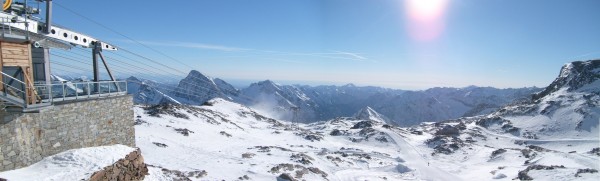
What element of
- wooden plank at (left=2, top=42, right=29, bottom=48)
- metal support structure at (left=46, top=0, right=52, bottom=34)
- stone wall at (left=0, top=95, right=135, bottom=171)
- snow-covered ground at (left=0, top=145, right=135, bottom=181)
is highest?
metal support structure at (left=46, top=0, right=52, bottom=34)

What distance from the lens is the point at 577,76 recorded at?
141 m

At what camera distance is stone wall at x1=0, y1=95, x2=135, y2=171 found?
17344 millimetres

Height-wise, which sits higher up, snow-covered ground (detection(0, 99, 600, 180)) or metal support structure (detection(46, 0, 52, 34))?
metal support structure (detection(46, 0, 52, 34))

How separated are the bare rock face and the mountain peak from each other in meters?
155

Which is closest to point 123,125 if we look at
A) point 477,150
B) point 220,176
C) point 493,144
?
point 220,176

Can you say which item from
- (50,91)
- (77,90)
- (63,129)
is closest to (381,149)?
(77,90)

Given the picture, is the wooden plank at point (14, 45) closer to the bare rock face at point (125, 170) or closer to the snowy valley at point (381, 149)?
the snowy valley at point (381, 149)

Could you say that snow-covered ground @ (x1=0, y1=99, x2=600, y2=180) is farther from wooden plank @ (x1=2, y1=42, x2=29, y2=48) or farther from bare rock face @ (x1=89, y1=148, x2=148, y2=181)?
wooden plank @ (x1=2, y1=42, x2=29, y2=48)

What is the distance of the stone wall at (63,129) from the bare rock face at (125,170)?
206cm

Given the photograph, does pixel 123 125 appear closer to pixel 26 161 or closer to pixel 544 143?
pixel 26 161

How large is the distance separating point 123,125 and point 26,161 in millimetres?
7747

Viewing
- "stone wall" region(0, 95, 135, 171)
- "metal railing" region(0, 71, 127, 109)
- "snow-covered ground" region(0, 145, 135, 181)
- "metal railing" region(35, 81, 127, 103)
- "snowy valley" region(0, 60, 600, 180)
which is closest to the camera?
"metal railing" region(0, 71, 127, 109)

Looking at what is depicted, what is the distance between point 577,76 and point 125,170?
165152 mm

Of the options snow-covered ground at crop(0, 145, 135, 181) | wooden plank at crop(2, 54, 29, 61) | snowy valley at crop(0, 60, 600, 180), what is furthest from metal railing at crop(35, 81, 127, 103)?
snowy valley at crop(0, 60, 600, 180)
